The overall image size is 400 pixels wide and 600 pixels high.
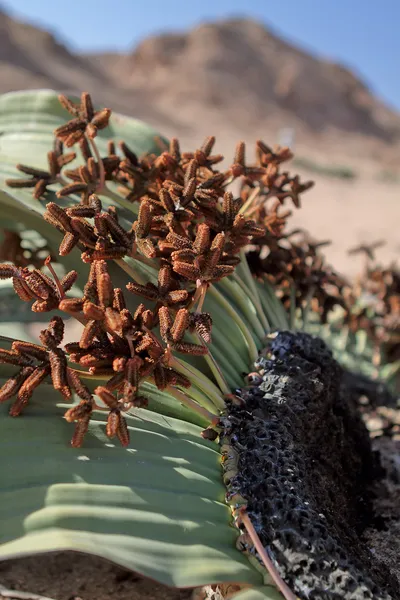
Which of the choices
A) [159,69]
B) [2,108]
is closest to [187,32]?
[159,69]

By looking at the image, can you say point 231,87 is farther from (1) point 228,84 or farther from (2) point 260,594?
(2) point 260,594

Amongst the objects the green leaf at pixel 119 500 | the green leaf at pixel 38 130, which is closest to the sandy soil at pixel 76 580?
the green leaf at pixel 119 500

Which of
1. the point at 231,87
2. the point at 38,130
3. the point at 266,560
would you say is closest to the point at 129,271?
the point at 266,560

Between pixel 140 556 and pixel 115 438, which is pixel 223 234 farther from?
pixel 140 556

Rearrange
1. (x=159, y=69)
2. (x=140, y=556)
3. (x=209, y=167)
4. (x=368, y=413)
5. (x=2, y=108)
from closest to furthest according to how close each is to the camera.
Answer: (x=140, y=556) → (x=209, y=167) → (x=2, y=108) → (x=368, y=413) → (x=159, y=69)

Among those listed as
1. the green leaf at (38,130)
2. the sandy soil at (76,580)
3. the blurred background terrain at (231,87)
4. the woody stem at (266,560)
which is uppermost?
the blurred background terrain at (231,87)

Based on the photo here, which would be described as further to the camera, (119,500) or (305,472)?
(305,472)

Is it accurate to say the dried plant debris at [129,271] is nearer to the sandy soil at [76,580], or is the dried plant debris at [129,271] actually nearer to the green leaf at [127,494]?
the green leaf at [127,494]
